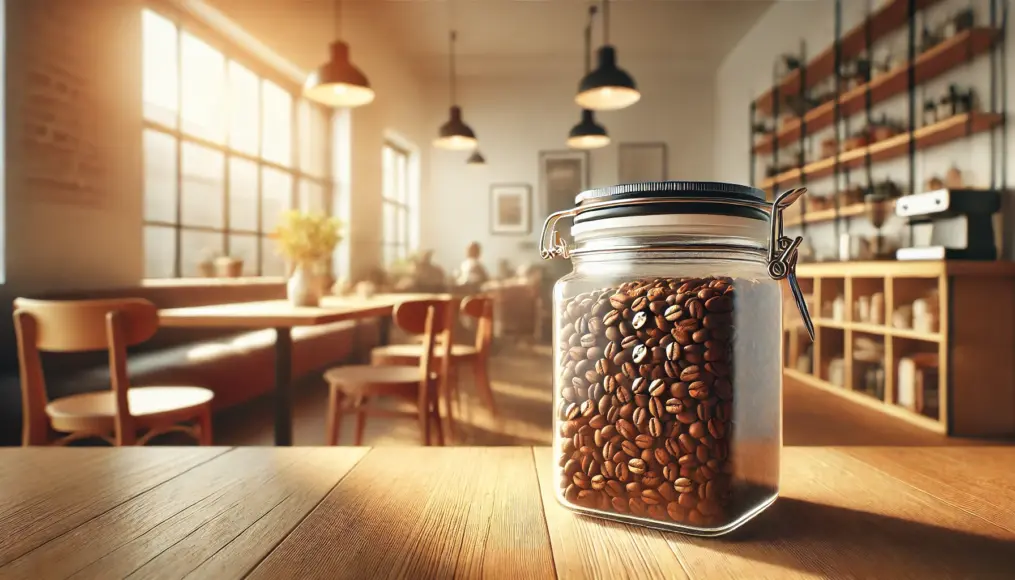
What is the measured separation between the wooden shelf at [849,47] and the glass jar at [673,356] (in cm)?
457

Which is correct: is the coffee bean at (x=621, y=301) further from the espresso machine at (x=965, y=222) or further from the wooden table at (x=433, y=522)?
the espresso machine at (x=965, y=222)

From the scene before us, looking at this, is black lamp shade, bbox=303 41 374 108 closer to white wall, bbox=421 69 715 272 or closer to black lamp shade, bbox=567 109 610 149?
black lamp shade, bbox=567 109 610 149

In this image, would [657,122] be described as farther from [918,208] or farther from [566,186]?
[918,208]

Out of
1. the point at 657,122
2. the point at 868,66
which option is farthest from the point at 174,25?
the point at 657,122

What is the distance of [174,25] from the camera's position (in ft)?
13.4

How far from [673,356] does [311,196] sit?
6367mm

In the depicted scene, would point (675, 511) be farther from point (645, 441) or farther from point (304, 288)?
point (304, 288)

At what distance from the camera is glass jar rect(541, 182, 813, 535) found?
0.33m

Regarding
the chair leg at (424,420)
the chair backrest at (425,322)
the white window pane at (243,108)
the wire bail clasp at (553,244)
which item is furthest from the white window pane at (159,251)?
the wire bail clasp at (553,244)

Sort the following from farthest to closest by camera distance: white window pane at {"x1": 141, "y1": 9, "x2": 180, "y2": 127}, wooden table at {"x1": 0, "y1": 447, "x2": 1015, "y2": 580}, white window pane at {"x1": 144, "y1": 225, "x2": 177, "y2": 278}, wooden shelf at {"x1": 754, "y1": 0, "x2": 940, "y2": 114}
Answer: wooden shelf at {"x1": 754, "y1": 0, "x2": 940, "y2": 114}
white window pane at {"x1": 144, "y1": 225, "x2": 177, "y2": 278}
white window pane at {"x1": 141, "y1": 9, "x2": 180, "y2": 127}
wooden table at {"x1": 0, "y1": 447, "x2": 1015, "y2": 580}

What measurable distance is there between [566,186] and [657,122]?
1.62 meters

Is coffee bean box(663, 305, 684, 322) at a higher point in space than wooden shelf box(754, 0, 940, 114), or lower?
lower

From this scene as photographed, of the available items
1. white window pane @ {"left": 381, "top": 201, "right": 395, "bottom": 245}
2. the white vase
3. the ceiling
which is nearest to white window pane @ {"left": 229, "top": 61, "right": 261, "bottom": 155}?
the ceiling

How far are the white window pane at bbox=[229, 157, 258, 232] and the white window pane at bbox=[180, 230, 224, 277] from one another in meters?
0.29
